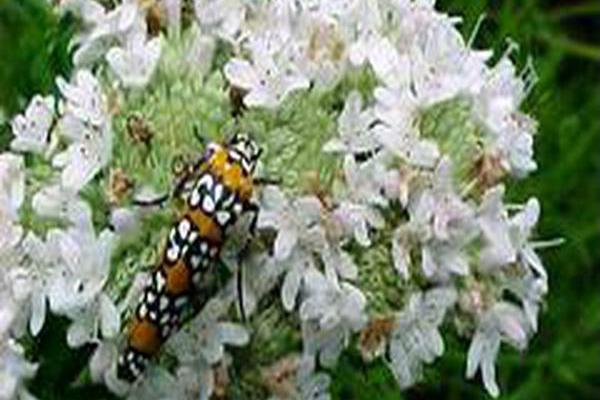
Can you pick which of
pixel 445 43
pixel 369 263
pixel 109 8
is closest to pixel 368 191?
pixel 369 263

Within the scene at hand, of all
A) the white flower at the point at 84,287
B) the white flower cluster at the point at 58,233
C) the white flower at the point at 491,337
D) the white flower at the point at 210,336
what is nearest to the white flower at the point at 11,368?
the white flower cluster at the point at 58,233

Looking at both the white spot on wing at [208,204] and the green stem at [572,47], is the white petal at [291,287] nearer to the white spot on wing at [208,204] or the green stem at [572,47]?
the white spot on wing at [208,204]

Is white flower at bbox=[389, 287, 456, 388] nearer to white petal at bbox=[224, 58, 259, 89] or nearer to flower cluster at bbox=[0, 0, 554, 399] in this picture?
flower cluster at bbox=[0, 0, 554, 399]

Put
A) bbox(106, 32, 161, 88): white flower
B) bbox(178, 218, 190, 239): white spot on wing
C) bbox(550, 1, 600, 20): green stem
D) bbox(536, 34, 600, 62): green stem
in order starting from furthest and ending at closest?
1. bbox(550, 1, 600, 20): green stem
2. bbox(536, 34, 600, 62): green stem
3. bbox(106, 32, 161, 88): white flower
4. bbox(178, 218, 190, 239): white spot on wing

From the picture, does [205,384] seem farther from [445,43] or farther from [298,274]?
[445,43]

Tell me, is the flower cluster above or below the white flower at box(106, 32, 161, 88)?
below

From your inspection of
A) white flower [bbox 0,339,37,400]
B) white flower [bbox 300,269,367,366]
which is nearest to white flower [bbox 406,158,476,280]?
white flower [bbox 300,269,367,366]
